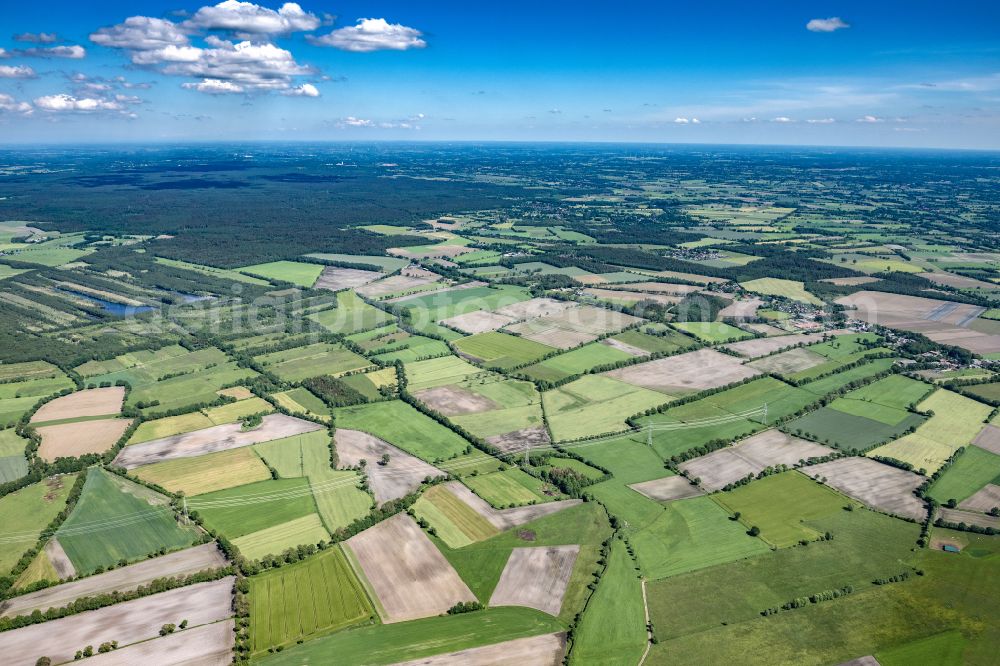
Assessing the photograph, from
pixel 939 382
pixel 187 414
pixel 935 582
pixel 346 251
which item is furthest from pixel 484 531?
pixel 346 251

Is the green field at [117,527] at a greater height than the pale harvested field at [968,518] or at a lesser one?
lesser

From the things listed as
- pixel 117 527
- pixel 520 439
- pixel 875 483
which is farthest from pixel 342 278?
pixel 875 483

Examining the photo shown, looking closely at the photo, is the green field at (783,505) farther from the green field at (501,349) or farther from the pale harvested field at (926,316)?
the pale harvested field at (926,316)

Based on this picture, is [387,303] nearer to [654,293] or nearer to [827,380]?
[654,293]

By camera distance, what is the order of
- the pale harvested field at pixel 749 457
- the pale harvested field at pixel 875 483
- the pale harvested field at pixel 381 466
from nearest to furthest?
the pale harvested field at pixel 875 483
the pale harvested field at pixel 381 466
the pale harvested field at pixel 749 457

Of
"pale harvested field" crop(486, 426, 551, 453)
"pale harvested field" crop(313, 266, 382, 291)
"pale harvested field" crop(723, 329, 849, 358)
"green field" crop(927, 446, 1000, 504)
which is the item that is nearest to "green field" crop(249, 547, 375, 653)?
"pale harvested field" crop(486, 426, 551, 453)

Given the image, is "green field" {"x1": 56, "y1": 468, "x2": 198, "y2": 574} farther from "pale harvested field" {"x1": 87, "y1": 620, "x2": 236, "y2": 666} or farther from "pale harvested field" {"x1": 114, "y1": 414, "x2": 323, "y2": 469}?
"pale harvested field" {"x1": 87, "y1": 620, "x2": 236, "y2": 666}

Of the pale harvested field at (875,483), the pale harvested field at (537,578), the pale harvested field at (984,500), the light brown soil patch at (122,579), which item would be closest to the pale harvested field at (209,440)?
the light brown soil patch at (122,579)

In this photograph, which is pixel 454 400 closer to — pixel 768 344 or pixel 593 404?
pixel 593 404
